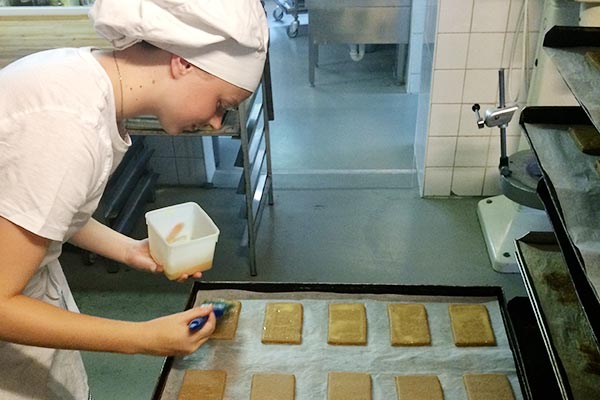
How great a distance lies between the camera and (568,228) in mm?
963

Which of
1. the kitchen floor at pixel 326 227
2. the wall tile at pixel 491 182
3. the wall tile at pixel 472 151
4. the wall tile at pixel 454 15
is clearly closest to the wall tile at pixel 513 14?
the wall tile at pixel 454 15

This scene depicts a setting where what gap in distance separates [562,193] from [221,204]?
1989 mm

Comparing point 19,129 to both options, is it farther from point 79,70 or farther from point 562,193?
point 562,193

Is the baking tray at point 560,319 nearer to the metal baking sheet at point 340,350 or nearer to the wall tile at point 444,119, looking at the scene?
the metal baking sheet at point 340,350

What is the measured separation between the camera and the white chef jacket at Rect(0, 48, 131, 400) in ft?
2.55

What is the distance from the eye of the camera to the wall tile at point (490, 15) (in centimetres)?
233

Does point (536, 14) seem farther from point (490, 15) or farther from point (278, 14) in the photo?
point (278, 14)

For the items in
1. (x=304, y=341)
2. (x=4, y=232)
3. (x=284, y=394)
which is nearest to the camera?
(x=4, y=232)

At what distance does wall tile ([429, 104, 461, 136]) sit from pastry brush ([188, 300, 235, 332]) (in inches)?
58.6

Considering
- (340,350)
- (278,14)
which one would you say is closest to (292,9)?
(278,14)

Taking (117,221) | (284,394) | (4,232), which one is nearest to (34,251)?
(4,232)

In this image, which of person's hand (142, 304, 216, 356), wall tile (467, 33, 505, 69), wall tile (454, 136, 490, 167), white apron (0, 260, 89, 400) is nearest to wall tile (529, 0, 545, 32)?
wall tile (467, 33, 505, 69)

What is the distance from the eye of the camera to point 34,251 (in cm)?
81

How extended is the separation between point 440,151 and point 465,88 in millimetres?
328
